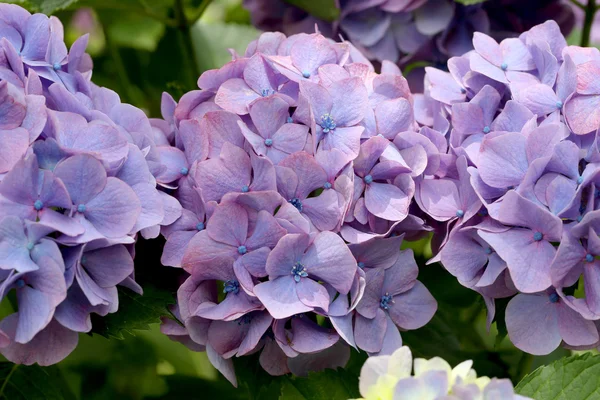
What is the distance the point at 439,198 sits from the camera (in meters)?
0.58

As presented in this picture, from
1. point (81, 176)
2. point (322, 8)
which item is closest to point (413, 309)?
point (81, 176)

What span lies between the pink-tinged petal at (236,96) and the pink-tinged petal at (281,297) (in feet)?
0.40

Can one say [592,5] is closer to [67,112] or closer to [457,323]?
[457,323]

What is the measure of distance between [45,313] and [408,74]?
52 cm

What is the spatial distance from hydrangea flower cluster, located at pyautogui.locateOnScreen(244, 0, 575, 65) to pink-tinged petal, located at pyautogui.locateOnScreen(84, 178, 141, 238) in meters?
0.39

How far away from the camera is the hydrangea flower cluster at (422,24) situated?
0.82m

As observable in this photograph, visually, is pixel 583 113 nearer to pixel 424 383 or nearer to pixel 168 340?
pixel 424 383

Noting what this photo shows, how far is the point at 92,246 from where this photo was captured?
0.50 metres

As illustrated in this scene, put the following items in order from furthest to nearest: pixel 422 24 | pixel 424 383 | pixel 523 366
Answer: pixel 422 24
pixel 523 366
pixel 424 383

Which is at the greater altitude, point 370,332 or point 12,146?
point 12,146

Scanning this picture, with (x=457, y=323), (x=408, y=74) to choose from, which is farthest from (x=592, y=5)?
(x=457, y=323)

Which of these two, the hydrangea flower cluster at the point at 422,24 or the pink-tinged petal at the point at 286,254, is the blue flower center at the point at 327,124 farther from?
the hydrangea flower cluster at the point at 422,24

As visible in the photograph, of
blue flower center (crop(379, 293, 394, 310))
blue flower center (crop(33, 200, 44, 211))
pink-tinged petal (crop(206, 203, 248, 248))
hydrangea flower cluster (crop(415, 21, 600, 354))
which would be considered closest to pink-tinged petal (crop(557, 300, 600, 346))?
hydrangea flower cluster (crop(415, 21, 600, 354))

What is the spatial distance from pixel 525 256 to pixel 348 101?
16 cm
